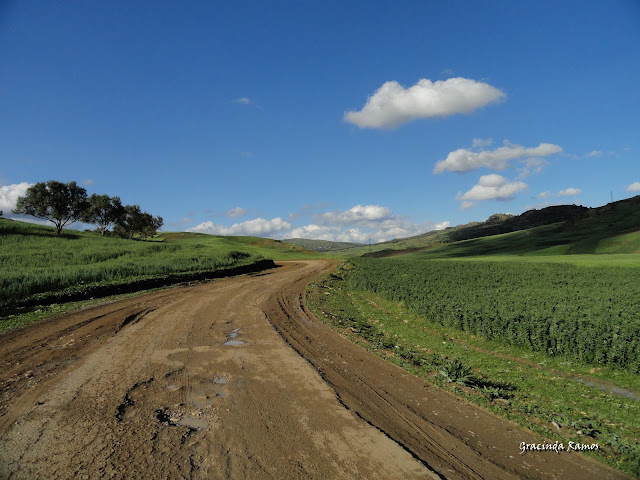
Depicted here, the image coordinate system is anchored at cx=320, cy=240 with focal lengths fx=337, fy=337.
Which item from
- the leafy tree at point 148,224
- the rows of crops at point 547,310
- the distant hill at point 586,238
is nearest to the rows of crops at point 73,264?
the rows of crops at point 547,310

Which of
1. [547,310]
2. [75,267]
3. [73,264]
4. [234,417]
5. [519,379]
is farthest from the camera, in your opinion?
[73,264]

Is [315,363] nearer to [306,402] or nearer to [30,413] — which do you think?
[306,402]

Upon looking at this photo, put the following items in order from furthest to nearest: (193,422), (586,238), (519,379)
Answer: (586,238)
(519,379)
(193,422)

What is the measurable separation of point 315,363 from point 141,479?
19.9 ft

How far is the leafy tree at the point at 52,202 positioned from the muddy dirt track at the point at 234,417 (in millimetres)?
65028

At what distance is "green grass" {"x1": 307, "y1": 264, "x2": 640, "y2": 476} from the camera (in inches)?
→ 285

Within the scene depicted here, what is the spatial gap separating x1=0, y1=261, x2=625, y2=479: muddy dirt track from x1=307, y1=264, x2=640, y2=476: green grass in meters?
0.69

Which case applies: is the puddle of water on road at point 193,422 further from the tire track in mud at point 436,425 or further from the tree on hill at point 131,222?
the tree on hill at point 131,222

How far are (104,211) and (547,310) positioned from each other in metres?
88.1

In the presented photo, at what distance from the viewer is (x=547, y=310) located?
48.5 feet

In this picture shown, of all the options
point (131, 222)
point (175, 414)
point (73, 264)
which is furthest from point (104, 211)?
point (175, 414)

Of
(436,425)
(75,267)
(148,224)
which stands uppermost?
(148,224)

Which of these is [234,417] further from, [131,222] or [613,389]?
[131,222]

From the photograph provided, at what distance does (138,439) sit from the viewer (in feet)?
20.2
